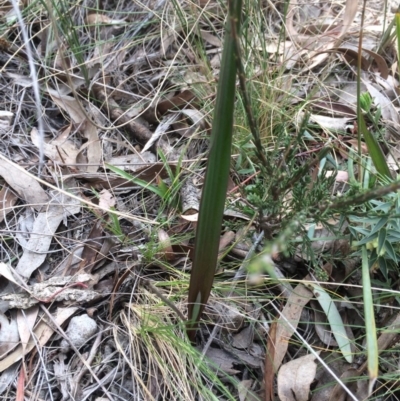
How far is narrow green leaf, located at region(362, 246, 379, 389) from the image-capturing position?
762 millimetres

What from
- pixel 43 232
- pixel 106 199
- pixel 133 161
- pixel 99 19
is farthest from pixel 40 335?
pixel 99 19

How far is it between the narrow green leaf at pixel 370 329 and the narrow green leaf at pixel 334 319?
14 centimetres

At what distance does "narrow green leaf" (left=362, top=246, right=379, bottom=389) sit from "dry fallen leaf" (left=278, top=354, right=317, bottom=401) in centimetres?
20

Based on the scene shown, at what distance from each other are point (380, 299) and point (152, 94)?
34.7 inches

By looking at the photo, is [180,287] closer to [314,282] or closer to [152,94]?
[314,282]

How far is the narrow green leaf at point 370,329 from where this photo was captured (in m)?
0.76

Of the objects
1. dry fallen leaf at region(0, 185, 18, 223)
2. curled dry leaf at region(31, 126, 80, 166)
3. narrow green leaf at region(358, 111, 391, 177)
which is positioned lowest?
dry fallen leaf at region(0, 185, 18, 223)

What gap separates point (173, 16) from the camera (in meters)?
1.58

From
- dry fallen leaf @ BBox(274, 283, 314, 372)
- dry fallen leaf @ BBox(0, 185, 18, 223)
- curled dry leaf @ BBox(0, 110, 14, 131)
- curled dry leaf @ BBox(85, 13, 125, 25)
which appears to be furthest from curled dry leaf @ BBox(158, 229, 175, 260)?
curled dry leaf @ BBox(85, 13, 125, 25)

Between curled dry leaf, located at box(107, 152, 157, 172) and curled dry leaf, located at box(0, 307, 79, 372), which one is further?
curled dry leaf, located at box(107, 152, 157, 172)

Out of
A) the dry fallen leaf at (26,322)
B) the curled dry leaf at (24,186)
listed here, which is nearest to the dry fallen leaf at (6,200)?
the curled dry leaf at (24,186)

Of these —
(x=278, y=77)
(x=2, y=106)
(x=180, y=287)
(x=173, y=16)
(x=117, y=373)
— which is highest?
(x=173, y=16)

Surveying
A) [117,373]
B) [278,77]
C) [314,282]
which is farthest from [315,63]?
[117,373]

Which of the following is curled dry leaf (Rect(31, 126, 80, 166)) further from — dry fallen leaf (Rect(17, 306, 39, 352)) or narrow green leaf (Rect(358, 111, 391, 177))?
narrow green leaf (Rect(358, 111, 391, 177))
